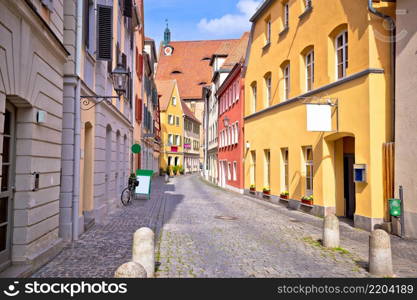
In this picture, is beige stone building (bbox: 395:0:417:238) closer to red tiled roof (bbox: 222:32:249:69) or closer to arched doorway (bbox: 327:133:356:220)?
arched doorway (bbox: 327:133:356:220)

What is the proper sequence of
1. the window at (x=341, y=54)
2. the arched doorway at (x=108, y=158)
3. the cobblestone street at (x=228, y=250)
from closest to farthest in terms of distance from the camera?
the cobblestone street at (x=228, y=250), the window at (x=341, y=54), the arched doorway at (x=108, y=158)

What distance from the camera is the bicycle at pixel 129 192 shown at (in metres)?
16.1

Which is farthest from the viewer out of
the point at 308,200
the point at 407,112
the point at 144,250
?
the point at 308,200

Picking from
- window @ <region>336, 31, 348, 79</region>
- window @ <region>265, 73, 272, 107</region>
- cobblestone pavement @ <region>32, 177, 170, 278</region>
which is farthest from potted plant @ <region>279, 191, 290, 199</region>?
cobblestone pavement @ <region>32, 177, 170, 278</region>

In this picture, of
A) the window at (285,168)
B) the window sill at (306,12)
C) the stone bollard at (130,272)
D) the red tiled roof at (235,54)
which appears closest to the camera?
the stone bollard at (130,272)

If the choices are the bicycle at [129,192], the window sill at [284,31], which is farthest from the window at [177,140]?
the window sill at [284,31]

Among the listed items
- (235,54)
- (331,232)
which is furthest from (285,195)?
(235,54)

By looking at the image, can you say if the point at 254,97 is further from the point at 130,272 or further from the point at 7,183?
the point at 130,272

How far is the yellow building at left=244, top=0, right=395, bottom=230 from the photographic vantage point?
10.3 m

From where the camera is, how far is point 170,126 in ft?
182

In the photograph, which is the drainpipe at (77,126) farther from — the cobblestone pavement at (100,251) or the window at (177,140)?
the window at (177,140)

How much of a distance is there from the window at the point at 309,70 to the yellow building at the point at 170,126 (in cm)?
4021

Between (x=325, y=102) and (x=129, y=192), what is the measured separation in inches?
355

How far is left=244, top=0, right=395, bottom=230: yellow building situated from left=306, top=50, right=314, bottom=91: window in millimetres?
36
